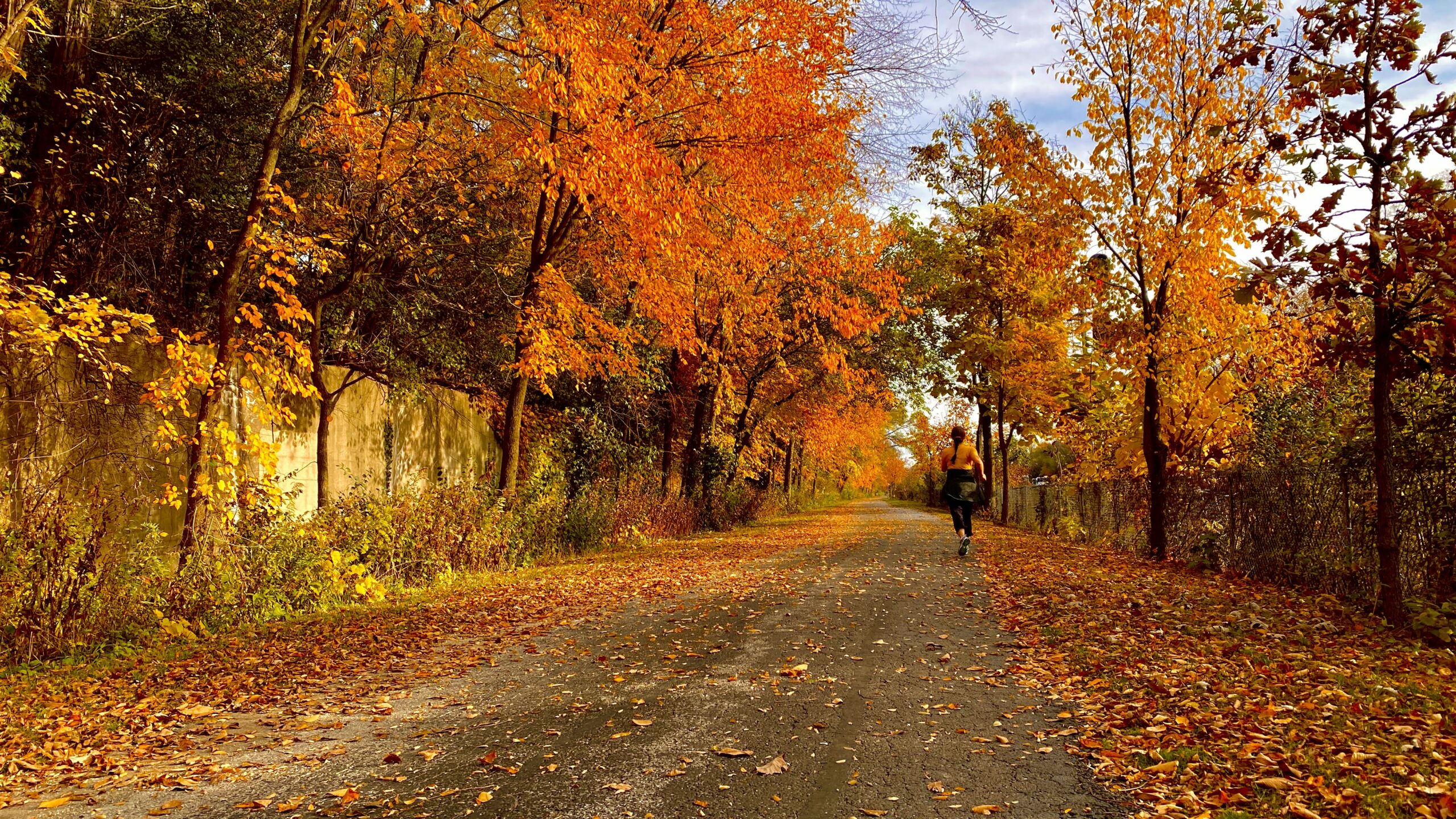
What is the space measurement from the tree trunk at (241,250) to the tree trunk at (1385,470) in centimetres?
1015

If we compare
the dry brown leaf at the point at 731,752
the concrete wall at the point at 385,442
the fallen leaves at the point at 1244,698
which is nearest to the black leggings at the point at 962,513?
the fallen leaves at the point at 1244,698

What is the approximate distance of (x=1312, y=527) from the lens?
881cm

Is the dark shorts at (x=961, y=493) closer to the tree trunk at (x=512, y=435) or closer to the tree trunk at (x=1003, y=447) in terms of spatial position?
the tree trunk at (x=512, y=435)

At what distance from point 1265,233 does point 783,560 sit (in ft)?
29.1

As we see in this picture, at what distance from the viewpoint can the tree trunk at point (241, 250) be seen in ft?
25.8

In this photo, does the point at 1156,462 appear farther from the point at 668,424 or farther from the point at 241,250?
the point at 241,250

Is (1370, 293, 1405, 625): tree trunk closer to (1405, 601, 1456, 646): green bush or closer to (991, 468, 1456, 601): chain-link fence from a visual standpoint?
(1405, 601, 1456, 646): green bush

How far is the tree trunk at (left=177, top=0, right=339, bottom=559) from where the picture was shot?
787 cm

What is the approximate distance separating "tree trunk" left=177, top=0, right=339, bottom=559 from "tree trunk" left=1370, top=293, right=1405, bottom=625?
1015cm

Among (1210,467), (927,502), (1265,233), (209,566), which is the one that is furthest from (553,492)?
(927,502)

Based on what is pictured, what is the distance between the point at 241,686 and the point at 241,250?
4433mm

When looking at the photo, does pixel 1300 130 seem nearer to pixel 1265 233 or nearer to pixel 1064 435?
pixel 1265 233

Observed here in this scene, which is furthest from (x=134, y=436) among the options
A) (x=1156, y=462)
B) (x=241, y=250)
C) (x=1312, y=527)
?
(x=1156, y=462)

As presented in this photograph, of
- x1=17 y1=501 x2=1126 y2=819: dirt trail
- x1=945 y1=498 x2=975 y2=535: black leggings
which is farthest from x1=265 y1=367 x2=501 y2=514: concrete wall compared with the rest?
x1=945 y1=498 x2=975 y2=535: black leggings
